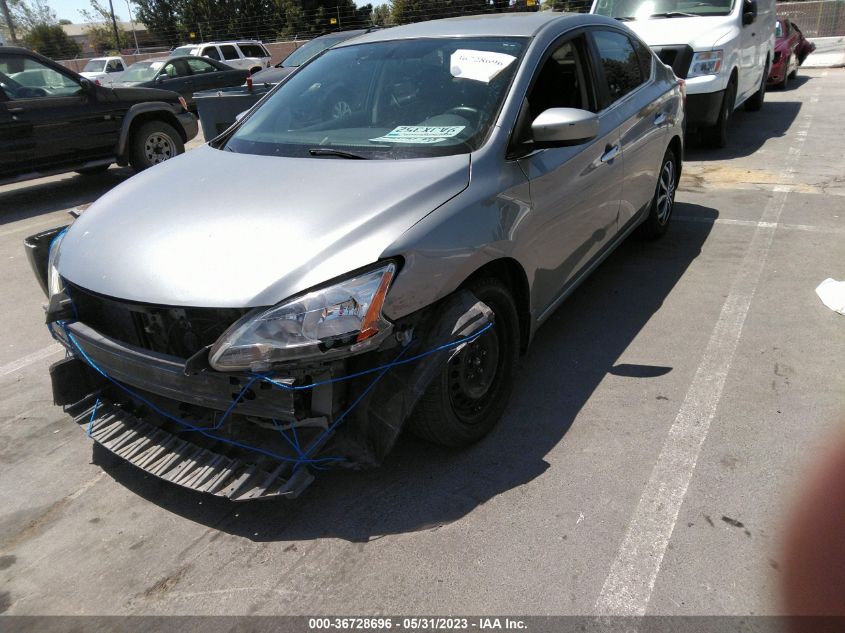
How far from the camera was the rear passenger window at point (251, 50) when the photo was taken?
23469mm

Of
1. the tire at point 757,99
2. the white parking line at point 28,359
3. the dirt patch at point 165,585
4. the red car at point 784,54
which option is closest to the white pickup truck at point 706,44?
the tire at point 757,99

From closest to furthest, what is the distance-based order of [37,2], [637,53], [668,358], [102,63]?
[668,358] < [637,53] < [102,63] < [37,2]

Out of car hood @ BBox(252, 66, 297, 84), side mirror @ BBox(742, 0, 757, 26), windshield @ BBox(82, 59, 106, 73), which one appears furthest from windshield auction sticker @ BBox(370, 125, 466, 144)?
windshield @ BBox(82, 59, 106, 73)

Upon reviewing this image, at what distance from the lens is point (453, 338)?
8.89ft

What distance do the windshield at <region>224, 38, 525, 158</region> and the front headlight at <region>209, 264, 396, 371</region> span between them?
39.7 inches

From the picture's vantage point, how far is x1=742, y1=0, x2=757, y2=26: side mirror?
354 inches

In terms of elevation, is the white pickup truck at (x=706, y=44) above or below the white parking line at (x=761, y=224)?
above

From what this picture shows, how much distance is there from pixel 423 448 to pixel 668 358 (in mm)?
1596

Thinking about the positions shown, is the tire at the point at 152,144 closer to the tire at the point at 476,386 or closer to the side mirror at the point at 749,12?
the tire at the point at 476,386

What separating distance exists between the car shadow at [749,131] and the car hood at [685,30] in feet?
3.99

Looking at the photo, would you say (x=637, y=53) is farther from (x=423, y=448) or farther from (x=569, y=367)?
(x=423, y=448)

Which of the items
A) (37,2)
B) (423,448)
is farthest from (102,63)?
(37,2)

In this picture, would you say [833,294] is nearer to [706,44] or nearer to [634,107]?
[634,107]

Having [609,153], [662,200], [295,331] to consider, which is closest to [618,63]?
[609,153]
